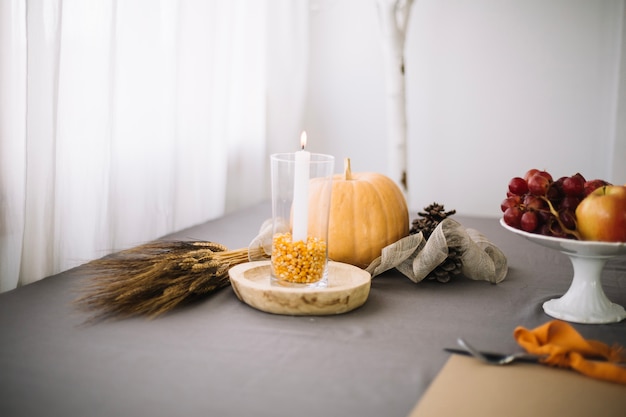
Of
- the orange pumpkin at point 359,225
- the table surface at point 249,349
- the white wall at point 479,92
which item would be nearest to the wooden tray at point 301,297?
the table surface at point 249,349

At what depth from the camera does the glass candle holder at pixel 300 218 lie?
1.00 metres

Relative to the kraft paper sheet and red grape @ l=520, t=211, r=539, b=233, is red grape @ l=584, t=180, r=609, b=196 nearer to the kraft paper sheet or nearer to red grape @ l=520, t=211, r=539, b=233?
red grape @ l=520, t=211, r=539, b=233

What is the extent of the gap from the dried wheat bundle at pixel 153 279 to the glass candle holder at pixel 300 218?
0.12 meters

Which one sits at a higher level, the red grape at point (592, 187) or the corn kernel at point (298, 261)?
the red grape at point (592, 187)

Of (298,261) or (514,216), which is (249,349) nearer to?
(298,261)

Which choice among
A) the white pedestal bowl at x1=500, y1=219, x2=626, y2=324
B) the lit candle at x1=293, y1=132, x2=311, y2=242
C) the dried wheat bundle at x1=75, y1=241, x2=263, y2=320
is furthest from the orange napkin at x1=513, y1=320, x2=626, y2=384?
the dried wheat bundle at x1=75, y1=241, x2=263, y2=320

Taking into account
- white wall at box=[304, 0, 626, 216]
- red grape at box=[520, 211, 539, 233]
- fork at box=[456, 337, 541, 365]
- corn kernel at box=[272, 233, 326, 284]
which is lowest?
fork at box=[456, 337, 541, 365]

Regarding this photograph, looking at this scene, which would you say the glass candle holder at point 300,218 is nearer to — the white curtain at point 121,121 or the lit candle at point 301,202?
the lit candle at point 301,202

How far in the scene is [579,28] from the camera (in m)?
2.55

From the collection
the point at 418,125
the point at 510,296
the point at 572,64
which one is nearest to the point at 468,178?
A: the point at 418,125

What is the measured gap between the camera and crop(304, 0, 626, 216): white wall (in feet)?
8.41

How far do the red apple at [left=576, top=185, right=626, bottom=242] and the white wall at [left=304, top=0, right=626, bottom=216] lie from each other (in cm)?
179

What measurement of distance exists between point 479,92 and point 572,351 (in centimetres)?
207

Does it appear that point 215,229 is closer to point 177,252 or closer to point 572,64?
point 177,252
